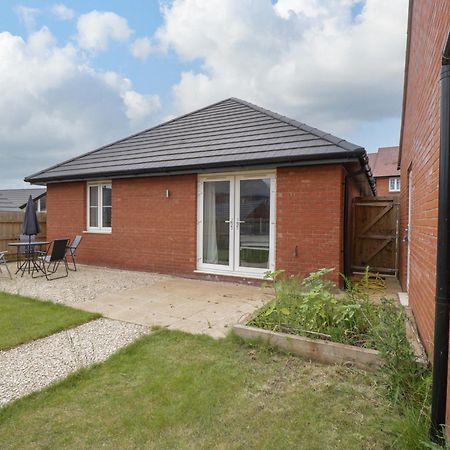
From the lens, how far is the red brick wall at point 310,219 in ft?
21.4

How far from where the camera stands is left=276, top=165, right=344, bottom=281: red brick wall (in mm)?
6516

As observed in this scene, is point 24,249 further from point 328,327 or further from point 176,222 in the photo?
point 328,327

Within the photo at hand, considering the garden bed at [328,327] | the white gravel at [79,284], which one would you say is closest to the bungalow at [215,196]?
the white gravel at [79,284]

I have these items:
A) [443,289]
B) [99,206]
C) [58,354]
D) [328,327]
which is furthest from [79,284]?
[443,289]

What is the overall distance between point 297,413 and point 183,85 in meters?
13.9

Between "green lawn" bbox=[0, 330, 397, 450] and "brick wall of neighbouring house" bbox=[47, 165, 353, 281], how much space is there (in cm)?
355

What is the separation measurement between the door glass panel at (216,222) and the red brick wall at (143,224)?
0.32 m

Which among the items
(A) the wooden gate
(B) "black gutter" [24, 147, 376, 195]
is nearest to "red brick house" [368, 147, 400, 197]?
(A) the wooden gate

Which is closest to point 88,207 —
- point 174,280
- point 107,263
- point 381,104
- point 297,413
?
point 107,263

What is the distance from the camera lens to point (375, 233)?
8.84m

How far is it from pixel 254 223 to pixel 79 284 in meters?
4.28

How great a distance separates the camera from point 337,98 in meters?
12.2

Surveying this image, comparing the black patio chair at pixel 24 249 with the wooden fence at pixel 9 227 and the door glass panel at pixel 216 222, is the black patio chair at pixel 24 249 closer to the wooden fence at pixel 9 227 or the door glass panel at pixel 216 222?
the wooden fence at pixel 9 227

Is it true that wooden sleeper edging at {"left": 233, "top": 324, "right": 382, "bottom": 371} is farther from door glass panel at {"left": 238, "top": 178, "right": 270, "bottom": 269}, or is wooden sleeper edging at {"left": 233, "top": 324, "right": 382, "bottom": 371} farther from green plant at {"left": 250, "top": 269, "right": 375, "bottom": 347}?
door glass panel at {"left": 238, "top": 178, "right": 270, "bottom": 269}
